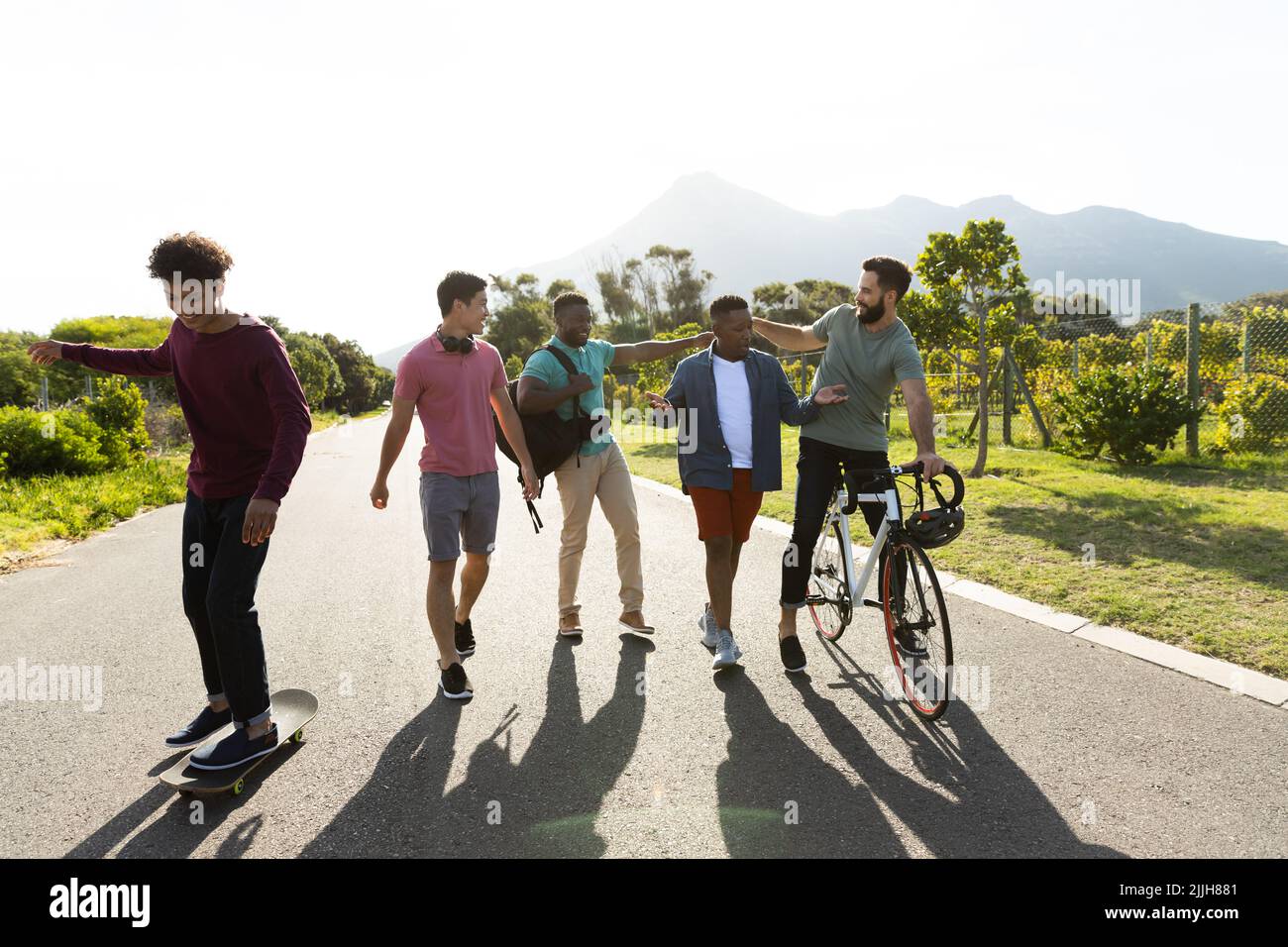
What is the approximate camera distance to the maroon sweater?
118 inches

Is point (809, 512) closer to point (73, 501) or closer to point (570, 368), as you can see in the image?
point (570, 368)

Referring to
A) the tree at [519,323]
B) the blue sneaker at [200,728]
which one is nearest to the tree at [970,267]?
the blue sneaker at [200,728]

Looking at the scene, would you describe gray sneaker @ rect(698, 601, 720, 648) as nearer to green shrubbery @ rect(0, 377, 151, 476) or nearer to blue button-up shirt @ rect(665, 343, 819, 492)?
blue button-up shirt @ rect(665, 343, 819, 492)

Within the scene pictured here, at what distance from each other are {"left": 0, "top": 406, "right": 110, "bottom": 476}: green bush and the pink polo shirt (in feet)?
31.2

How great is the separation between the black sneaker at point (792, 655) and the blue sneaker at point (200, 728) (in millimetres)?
2616

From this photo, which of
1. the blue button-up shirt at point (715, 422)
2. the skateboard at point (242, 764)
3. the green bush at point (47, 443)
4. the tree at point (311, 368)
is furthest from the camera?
the tree at point (311, 368)

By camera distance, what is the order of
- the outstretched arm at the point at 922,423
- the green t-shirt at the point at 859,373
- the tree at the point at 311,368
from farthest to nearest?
1. the tree at the point at 311,368
2. the green t-shirt at the point at 859,373
3. the outstretched arm at the point at 922,423

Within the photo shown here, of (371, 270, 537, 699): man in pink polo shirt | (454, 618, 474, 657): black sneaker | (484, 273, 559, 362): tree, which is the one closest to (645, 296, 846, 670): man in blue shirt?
(371, 270, 537, 699): man in pink polo shirt

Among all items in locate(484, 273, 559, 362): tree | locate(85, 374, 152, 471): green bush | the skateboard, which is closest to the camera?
the skateboard

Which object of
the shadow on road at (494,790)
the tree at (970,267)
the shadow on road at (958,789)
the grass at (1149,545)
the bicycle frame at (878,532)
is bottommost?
the shadow on road at (494,790)

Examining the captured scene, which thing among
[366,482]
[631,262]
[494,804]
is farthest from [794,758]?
[631,262]

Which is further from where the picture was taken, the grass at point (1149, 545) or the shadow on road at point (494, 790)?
the grass at point (1149, 545)

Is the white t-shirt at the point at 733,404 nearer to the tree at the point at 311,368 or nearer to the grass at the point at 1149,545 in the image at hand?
the grass at the point at 1149,545

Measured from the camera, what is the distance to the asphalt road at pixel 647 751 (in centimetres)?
258
